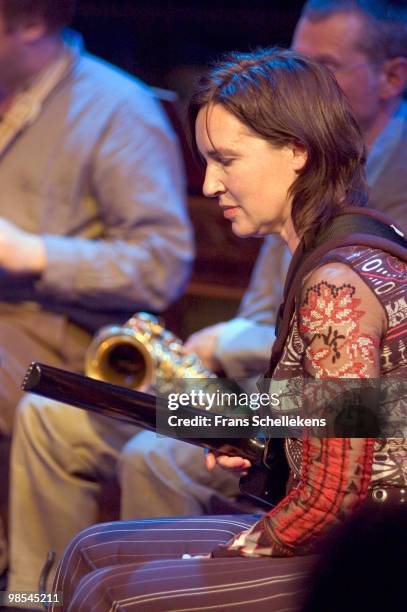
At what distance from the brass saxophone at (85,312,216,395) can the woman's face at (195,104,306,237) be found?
92 centimetres

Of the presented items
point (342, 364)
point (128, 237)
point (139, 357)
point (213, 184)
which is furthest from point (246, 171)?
point (128, 237)

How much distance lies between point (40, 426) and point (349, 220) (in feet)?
4.17

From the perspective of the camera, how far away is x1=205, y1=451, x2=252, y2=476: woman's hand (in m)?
1.69

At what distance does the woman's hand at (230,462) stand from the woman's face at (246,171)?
372 millimetres

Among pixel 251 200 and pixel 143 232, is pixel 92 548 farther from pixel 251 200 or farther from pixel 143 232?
pixel 143 232

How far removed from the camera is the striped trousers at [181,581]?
1.40 meters

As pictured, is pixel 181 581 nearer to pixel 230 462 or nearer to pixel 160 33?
pixel 230 462

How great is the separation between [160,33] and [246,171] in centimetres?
250

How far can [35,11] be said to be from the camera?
272 centimetres

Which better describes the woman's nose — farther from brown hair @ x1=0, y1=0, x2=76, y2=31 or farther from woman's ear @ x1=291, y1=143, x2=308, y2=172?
brown hair @ x1=0, y1=0, x2=76, y2=31

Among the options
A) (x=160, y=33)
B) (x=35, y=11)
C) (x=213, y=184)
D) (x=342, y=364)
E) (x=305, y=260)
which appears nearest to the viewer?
(x=342, y=364)

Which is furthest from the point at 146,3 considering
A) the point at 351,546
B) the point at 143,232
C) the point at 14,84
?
the point at 351,546

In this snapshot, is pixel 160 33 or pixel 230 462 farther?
pixel 160 33

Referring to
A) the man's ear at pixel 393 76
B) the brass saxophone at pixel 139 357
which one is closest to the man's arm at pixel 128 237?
the brass saxophone at pixel 139 357
